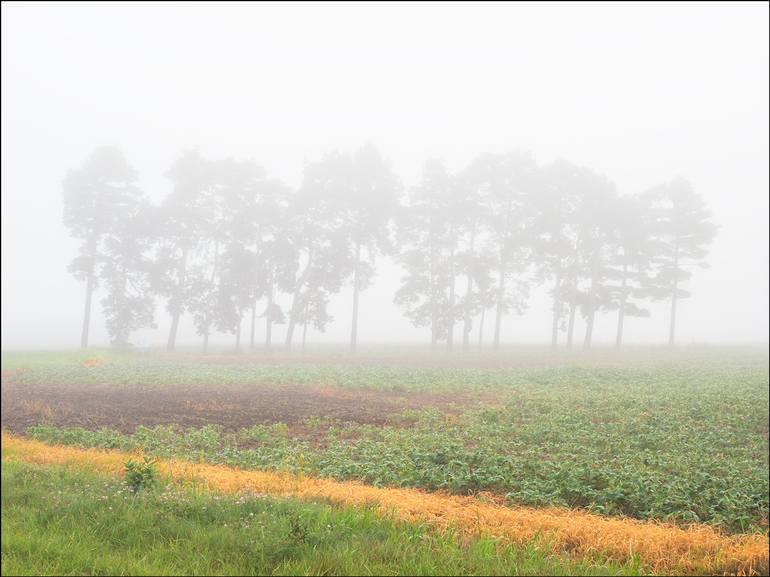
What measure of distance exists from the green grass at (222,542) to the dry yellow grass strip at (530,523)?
53 cm

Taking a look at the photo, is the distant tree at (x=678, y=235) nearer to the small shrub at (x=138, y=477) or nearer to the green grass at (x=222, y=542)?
the green grass at (x=222, y=542)

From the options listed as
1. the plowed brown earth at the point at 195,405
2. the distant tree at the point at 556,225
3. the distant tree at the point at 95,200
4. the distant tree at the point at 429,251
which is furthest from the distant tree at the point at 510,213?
the distant tree at the point at 95,200

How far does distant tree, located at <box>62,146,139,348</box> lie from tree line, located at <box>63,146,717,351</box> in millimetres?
111

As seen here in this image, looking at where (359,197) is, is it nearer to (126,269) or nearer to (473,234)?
(473,234)

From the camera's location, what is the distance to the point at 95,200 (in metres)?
38.5

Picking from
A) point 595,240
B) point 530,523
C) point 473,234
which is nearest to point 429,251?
point 473,234

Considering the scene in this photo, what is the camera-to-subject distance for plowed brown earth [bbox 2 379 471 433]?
41.9 ft

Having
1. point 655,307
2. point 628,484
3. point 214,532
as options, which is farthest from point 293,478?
point 655,307

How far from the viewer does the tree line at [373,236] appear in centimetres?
4000

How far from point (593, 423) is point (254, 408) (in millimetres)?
9590

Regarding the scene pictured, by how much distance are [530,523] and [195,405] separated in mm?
11496

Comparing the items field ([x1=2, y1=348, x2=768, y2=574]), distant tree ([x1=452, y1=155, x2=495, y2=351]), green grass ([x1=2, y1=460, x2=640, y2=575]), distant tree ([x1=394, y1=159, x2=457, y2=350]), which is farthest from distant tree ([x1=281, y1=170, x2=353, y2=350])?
green grass ([x1=2, y1=460, x2=640, y2=575])

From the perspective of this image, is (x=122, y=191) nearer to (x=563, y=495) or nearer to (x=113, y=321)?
(x=113, y=321)

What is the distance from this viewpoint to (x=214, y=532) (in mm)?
5113
